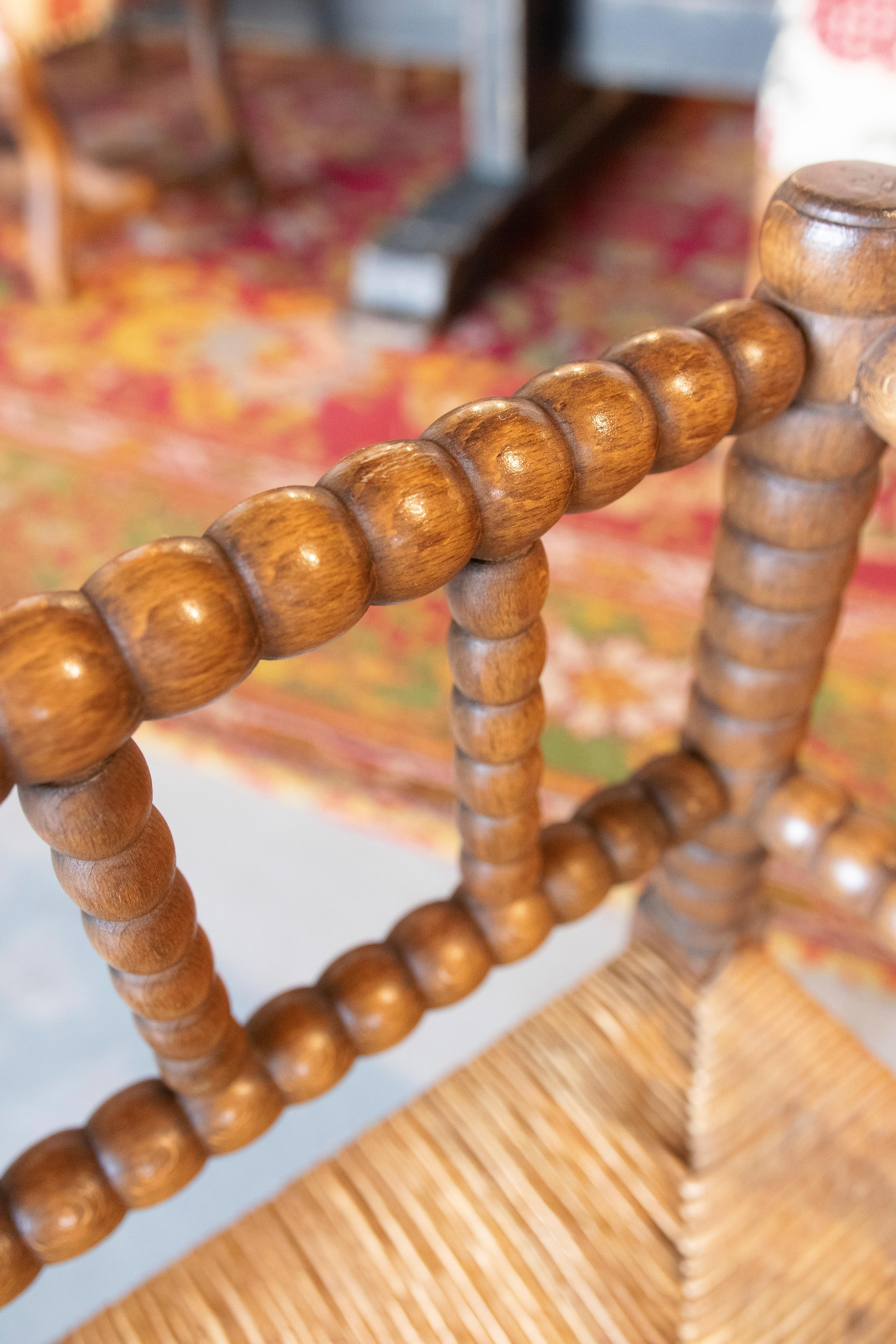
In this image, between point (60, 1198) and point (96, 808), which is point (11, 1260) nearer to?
point (60, 1198)

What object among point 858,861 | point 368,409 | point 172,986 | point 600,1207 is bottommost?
point 368,409

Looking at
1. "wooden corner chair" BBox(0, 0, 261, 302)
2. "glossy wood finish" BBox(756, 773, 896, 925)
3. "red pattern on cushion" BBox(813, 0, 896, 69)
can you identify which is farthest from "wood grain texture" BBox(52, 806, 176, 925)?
"wooden corner chair" BBox(0, 0, 261, 302)

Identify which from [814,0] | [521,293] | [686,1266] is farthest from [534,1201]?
[521,293]

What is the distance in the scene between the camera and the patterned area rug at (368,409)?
1.35m

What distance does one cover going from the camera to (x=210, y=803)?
4.20 ft

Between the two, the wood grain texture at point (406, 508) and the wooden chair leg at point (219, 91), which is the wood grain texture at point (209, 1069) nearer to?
the wood grain texture at point (406, 508)

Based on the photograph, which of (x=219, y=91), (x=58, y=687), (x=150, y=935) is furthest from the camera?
(x=219, y=91)

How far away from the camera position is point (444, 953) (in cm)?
55

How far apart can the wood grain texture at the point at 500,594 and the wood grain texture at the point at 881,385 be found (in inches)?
5.6

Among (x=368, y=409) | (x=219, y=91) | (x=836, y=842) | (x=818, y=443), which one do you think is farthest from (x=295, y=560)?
(x=219, y=91)

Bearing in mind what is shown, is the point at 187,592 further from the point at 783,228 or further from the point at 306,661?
the point at 306,661

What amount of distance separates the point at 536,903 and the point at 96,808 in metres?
0.29

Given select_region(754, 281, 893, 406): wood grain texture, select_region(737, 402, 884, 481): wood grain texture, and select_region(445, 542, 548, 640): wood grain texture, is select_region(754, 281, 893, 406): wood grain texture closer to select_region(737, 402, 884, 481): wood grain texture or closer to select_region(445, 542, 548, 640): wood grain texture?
select_region(737, 402, 884, 481): wood grain texture

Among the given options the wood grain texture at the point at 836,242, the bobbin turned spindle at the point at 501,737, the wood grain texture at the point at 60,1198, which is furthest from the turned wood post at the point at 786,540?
the wood grain texture at the point at 60,1198
